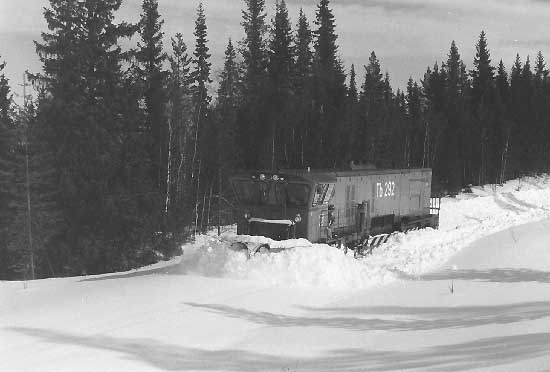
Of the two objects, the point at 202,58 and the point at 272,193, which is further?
the point at 202,58

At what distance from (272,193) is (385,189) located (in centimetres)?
706

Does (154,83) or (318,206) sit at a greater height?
(154,83)

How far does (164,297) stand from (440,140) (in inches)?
1810

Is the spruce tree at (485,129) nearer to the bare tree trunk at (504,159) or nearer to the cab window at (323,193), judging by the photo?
the bare tree trunk at (504,159)

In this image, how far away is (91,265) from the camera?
80.9ft

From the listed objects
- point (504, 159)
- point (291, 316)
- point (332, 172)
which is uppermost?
point (504, 159)

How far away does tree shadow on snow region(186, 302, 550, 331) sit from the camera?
28.5 ft

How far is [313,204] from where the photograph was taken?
16.5m

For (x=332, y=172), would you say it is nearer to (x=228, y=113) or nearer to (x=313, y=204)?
(x=313, y=204)

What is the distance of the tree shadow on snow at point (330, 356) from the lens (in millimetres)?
6437

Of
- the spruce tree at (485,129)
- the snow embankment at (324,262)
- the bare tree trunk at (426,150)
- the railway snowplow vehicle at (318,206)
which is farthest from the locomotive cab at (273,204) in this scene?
the spruce tree at (485,129)

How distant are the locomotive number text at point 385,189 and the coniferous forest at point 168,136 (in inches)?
391

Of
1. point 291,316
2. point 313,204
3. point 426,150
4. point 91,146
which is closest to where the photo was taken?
point 291,316

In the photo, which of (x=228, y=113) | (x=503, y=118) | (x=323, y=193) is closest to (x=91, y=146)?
(x=323, y=193)
